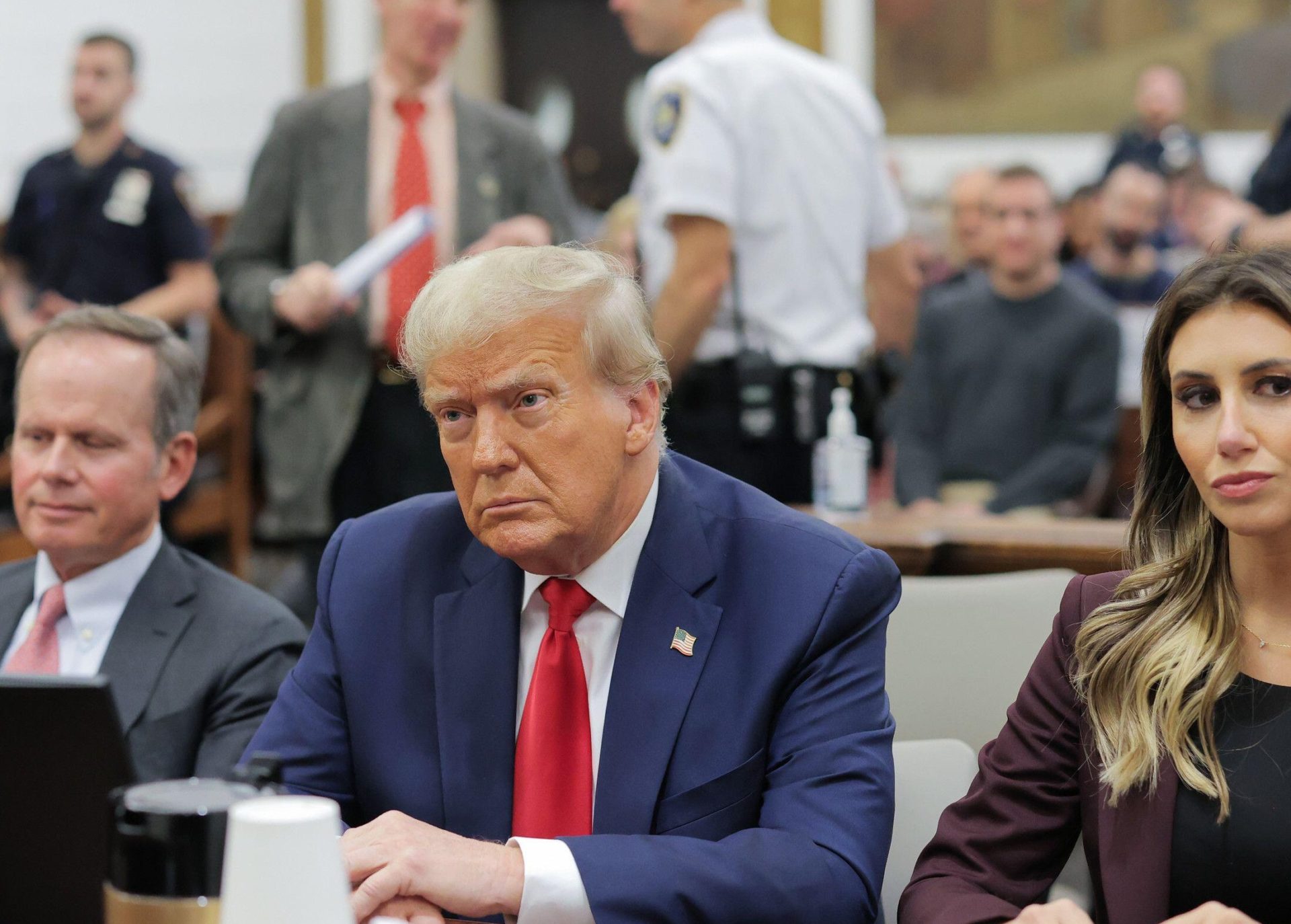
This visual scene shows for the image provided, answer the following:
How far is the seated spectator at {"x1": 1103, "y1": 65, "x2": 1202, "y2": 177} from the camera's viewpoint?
346 inches

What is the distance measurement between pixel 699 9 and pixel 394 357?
107 centimetres

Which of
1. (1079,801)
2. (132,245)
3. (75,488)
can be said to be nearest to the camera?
(1079,801)

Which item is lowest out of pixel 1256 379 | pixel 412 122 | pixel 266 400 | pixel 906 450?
pixel 906 450

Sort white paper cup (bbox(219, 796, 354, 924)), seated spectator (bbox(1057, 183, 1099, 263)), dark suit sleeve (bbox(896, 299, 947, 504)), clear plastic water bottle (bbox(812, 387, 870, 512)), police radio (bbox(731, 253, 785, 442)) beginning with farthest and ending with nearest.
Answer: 1. seated spectator (bbox(1057, 183, 1099, 263))
2. dark suit sleeve (bbox(896, 299, 947, 504))
3. police radio (bbox(731, 253, 785, 442))
4. clear plastic water bottle (bbox(812, 387, 870, 512))
5. white paper cup (bbox(219, 796, 354, 924))

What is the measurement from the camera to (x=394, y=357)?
381 centimetres

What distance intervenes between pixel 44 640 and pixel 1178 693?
1.60 m

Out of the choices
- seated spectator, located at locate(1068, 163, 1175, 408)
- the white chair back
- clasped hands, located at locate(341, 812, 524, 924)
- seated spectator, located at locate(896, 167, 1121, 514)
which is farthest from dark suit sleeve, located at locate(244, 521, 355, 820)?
seated spectator, located at locate(1068, 163, 1175, 408)

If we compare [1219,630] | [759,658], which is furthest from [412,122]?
[1219,630]

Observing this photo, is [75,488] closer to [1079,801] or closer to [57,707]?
[57,707]

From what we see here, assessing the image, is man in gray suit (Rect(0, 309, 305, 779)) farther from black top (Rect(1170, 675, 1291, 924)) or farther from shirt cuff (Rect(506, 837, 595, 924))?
black top (Rect(1170, 675, 1291, 924))

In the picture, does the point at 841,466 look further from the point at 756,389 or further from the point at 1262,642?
the point at 1262,642

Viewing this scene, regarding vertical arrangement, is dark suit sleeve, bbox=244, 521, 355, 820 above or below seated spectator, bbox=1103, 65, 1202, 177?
below

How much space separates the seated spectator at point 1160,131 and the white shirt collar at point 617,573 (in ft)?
23.0

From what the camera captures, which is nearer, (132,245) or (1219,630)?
(1219,630)
